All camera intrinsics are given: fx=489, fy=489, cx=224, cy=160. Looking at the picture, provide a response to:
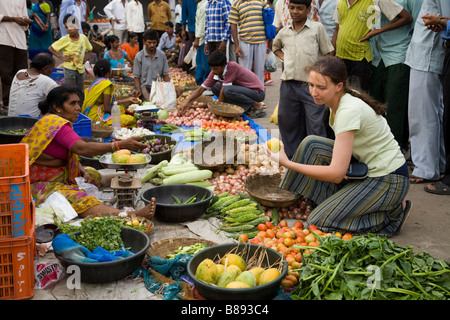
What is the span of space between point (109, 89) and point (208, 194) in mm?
2825

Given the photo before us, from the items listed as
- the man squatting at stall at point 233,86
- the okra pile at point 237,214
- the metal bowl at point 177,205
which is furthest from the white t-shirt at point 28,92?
the okra pile at point 237,214

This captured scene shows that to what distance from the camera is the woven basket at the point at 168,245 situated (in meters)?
3.14

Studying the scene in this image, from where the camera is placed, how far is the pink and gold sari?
3549 millimetres

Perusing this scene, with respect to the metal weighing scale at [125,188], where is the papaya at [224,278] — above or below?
below

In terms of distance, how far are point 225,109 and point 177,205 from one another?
3.38 metres

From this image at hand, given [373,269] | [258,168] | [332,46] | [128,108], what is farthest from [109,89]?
[373,269]

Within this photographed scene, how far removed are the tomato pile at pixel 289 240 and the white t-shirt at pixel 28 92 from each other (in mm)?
3184

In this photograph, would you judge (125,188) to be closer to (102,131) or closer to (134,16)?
(102,131)

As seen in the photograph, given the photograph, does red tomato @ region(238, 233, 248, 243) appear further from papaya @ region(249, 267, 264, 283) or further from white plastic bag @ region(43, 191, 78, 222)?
white plastic bag @ region(43, 191, 78, 222)

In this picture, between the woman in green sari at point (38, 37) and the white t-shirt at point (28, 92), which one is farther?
the woman in green sari at point (38, 37)

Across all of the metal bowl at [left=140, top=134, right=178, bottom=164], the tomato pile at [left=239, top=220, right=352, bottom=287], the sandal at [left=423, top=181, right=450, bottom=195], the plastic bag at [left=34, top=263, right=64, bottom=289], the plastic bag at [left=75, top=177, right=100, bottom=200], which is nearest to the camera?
the plastic bag at [left=34, top=263, right=64, bottom=289]

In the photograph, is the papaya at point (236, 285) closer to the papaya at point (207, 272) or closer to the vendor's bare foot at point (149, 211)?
the papaya at point (207, 272)

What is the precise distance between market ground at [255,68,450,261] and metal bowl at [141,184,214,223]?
144cm

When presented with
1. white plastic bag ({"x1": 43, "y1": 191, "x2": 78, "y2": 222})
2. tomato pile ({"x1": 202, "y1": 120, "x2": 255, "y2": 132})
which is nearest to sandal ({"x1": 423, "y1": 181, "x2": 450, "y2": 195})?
tomato pile ({"x1": 202, "y1": 120, "x2": 255, "y2": 132})
